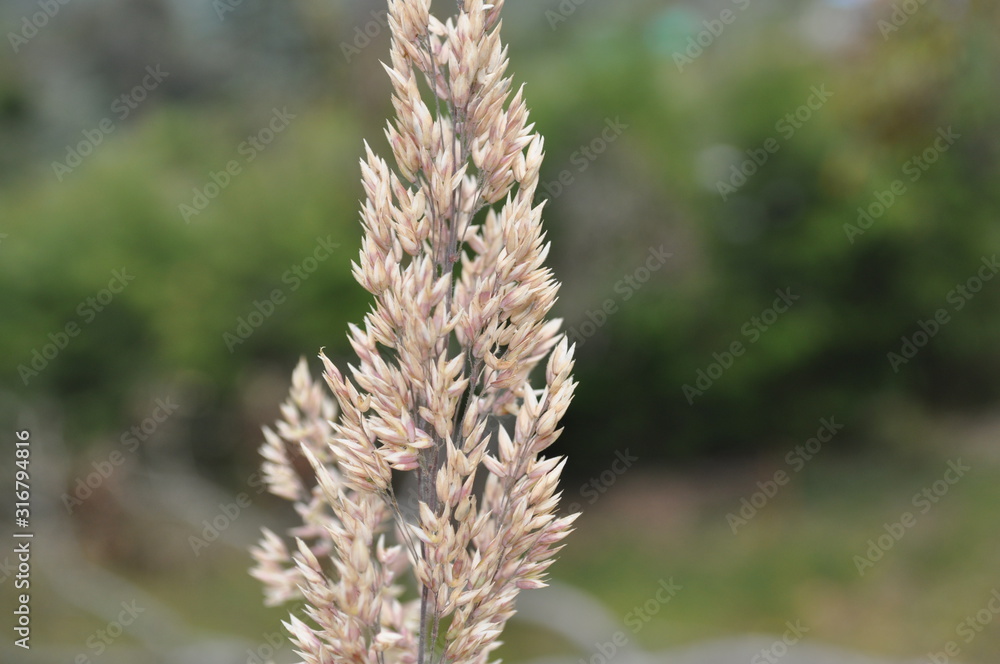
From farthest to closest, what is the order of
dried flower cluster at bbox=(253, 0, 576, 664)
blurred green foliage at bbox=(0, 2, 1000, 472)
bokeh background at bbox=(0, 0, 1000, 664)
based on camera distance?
blurred green foliage at bbox=(0, 2, 1000, 472) < bokeh background at bbox=(0, 0, 1000, 664) < dried flower cluster at bbox=(253, 0, 576, 664)

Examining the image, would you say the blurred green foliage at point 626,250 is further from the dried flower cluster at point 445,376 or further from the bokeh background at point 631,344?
the dried flower cluster at point 445,376

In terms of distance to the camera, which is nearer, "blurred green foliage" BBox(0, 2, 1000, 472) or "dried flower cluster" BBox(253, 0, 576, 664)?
"dried flower cluster" BBox(253, 0, 576, 664)

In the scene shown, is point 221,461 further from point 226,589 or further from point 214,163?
point 214,163

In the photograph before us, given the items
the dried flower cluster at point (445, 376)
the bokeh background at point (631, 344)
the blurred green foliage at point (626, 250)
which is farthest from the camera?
the blurred green foliage at point (626, 250)

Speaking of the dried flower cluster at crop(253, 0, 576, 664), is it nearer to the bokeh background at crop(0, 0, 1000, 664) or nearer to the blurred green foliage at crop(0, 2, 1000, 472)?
the bokeh background at crop(0, 0, 1000, 664)

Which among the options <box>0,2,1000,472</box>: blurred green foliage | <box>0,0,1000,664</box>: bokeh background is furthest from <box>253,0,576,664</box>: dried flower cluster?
<box>0,2,1000,472</box>: blurred green foliage

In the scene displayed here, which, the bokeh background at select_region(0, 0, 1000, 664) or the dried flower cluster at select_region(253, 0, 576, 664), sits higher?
the bokeh background at select_region(0, 0, 1000, 664)

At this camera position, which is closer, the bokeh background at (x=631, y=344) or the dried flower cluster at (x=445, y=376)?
the dried flower cluster at (x=445, y=376)

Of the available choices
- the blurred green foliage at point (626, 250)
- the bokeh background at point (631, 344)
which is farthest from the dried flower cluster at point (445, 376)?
the blurred green foliage at point (626, 250)
